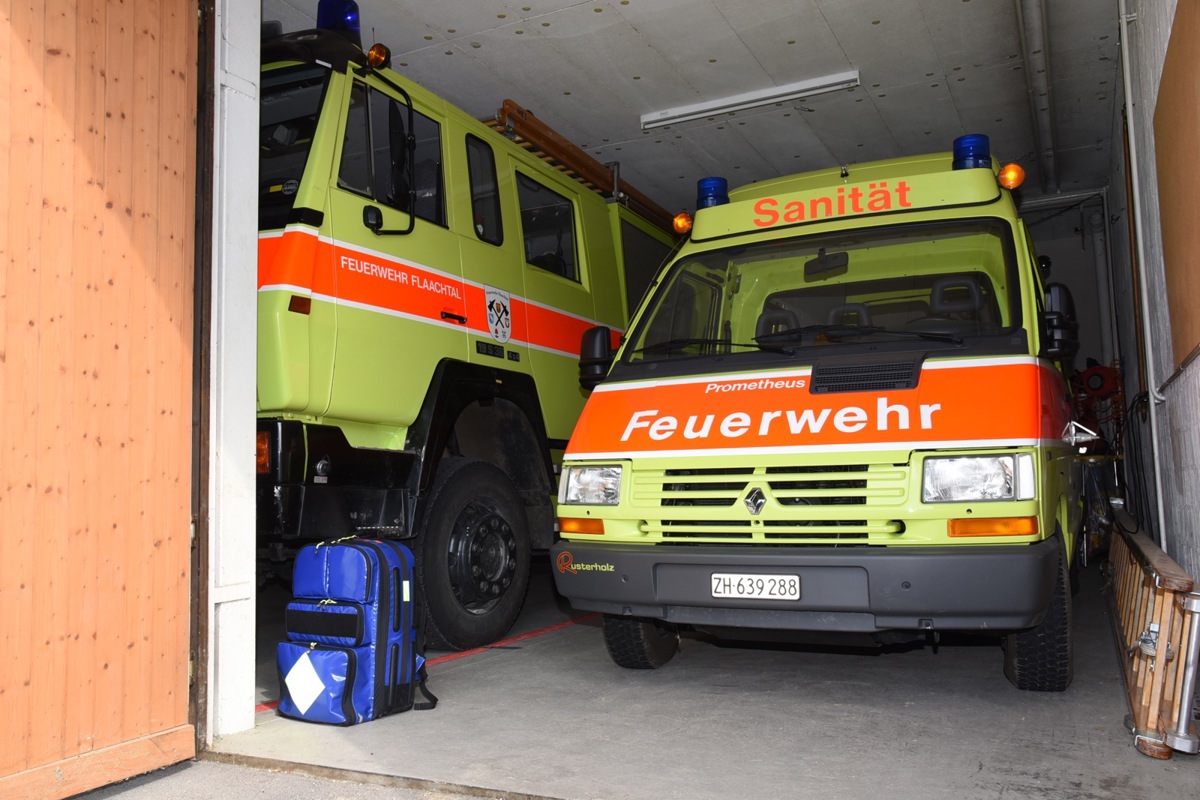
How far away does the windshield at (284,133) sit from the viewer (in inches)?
179

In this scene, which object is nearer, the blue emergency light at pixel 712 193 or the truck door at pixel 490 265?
the truck door at pixel 490 265

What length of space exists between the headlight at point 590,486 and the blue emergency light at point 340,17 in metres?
2.45

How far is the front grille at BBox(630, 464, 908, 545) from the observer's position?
377 cm

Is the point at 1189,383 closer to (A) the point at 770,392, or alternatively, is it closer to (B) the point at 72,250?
(A) the point at 770,392

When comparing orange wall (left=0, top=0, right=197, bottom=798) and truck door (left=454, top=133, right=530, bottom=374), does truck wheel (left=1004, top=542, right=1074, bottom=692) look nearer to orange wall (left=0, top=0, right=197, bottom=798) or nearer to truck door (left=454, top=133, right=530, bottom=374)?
truck door (left=454, top=133, right=530, bottom=374)

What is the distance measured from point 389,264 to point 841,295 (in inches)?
91.5

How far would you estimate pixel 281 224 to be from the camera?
4.48m

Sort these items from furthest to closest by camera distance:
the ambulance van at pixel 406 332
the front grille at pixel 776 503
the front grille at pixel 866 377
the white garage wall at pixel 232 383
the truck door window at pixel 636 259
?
the truck door window at pixel 636 259
the ambulance van at pixel 406 332
the front grille at pixel 866 377
the white garage wall at pixel 232 383
the front grille at pixel 776 503

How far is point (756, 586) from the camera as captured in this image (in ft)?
12.6

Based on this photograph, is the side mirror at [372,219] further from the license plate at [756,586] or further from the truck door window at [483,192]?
the license plate at [756,586]

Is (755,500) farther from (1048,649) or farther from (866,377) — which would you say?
(1048,649)

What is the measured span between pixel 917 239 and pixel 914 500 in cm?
169

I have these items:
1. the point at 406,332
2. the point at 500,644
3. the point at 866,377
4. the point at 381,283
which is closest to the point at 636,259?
the point at 406,332

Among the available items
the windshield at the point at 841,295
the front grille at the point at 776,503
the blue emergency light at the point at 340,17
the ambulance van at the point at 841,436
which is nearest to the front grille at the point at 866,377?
the ambulance van at the point at 841,436
